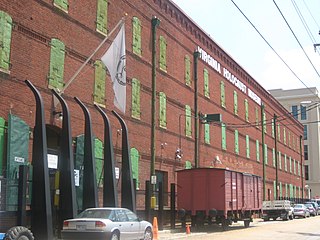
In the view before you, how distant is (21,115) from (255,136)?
35.1m

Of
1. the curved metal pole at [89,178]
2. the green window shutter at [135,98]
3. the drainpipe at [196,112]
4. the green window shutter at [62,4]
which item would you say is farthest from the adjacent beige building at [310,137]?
the curved metal pole at [89,178]

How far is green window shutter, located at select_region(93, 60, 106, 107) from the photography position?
2366 centimetres

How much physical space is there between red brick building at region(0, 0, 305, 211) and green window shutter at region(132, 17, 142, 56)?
61 mm

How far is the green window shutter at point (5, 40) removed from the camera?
1789cm

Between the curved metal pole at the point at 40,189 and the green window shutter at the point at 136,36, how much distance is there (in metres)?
10.8

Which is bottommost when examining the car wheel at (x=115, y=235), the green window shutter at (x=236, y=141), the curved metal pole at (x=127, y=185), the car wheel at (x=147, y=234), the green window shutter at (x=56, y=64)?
the car wheel at (x=147, y=234)

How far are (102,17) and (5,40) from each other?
7.49 metres

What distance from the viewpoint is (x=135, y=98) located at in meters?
27.1

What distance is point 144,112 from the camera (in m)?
28.1

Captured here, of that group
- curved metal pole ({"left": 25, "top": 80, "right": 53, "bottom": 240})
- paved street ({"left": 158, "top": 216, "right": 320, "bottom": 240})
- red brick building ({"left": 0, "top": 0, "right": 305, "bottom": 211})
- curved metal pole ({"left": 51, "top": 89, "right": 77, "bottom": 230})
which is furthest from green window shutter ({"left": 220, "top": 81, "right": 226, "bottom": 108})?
curved metal pole ({"left": 25, "top": 80, "right": 53, "bottom": 240})

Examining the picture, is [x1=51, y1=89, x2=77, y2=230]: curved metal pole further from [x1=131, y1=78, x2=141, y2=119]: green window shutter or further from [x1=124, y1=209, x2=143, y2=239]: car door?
[x1=131, y1=78, x2=141, y2=119]: green window shutter

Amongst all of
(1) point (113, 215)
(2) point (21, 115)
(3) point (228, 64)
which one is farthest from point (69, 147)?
(3) point (228, 64)

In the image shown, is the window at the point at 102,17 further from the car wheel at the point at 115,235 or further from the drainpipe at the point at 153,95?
the car wheel at the point at 115,235

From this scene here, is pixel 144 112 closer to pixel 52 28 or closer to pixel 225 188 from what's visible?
pixel 225 188
